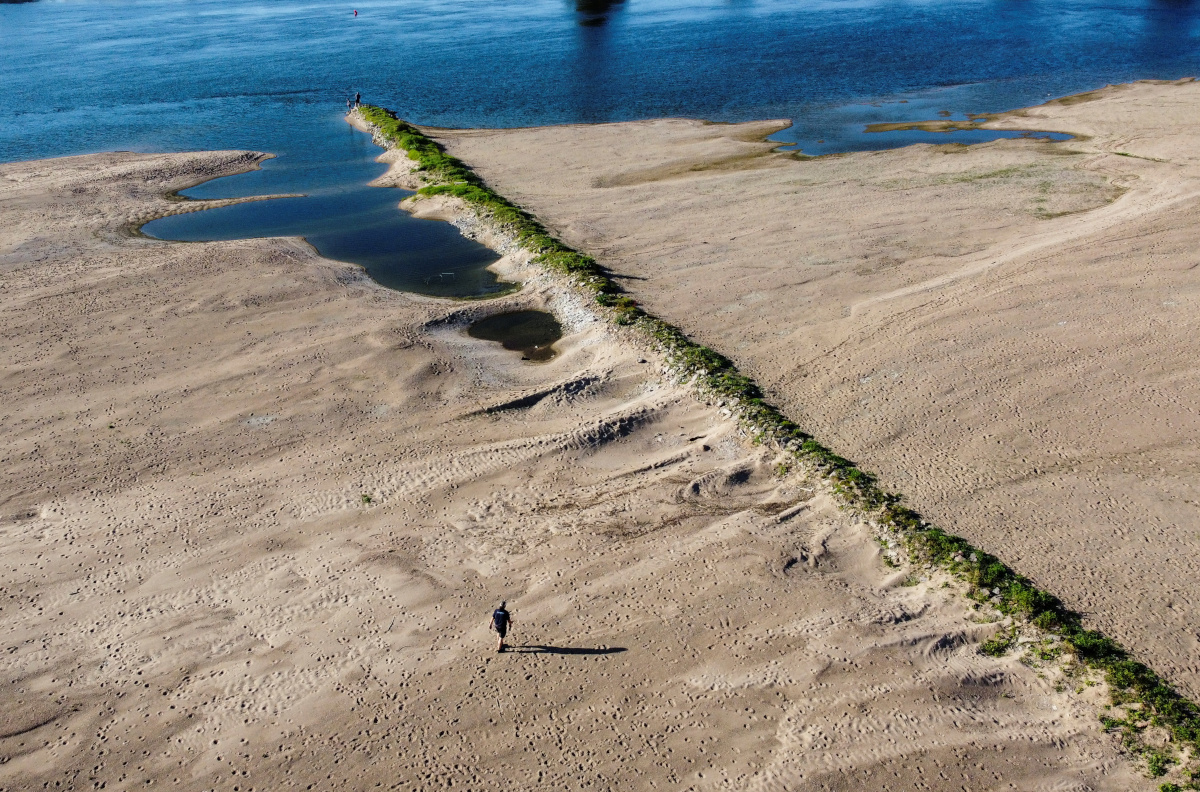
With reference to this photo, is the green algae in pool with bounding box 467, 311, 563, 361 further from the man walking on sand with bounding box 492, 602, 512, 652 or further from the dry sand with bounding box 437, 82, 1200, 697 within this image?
the man walking on sand with bounding box 492, 602, 512, 652

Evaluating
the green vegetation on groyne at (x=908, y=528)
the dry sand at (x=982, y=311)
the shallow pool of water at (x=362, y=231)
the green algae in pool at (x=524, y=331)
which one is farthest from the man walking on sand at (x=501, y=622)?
the shallow pool of water at (x=362, y=231)

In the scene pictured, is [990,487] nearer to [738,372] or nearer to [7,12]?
[738,372]

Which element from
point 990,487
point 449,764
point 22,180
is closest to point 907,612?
point 990,487

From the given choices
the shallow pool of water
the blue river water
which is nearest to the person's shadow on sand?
the shallow pool of water

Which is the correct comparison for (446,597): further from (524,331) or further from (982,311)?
(982,311)

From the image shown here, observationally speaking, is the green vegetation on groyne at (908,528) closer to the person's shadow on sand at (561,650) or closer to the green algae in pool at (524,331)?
the green algae in pool at (524,331)

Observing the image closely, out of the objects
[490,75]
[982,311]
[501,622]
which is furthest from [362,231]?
[490,75]
